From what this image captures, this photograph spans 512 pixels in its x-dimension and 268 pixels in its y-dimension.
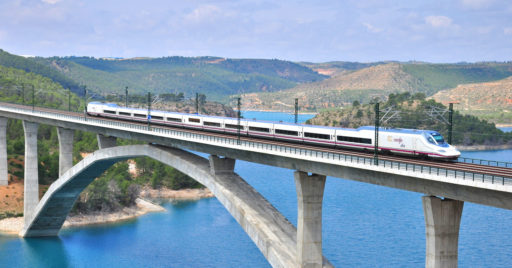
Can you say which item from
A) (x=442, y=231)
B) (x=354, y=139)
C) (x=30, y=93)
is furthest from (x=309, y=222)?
(x=30, y=93)

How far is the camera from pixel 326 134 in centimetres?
4306

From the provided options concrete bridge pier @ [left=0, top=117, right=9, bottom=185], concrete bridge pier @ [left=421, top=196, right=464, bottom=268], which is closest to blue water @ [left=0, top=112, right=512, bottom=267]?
concrete bridge pier @ [left=0, top=117, right=9, bottom=185]

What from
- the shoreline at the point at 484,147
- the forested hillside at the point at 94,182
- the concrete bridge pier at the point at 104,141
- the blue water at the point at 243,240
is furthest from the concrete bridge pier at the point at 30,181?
the shoreline at the point at 484,147

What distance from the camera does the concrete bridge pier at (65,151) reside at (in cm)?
6844

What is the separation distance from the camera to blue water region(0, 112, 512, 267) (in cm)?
5988

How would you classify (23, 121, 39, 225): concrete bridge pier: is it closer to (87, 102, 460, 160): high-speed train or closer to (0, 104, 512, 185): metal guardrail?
(0, 104, 512, 185): metal guardrail

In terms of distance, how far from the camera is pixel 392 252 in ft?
198

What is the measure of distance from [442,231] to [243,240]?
3989cm

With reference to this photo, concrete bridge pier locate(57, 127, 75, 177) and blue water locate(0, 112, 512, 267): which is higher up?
concrete bridge pier locate(57, 127, 75, 177)

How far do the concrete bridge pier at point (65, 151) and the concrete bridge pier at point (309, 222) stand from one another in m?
36.8

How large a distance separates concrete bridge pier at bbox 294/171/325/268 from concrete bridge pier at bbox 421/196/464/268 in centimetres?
957

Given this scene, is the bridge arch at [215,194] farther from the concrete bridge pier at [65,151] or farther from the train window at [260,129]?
the train window at [260,129]

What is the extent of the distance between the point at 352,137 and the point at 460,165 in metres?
8.73

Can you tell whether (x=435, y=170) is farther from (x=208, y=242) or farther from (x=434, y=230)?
(x=208, y=242)
